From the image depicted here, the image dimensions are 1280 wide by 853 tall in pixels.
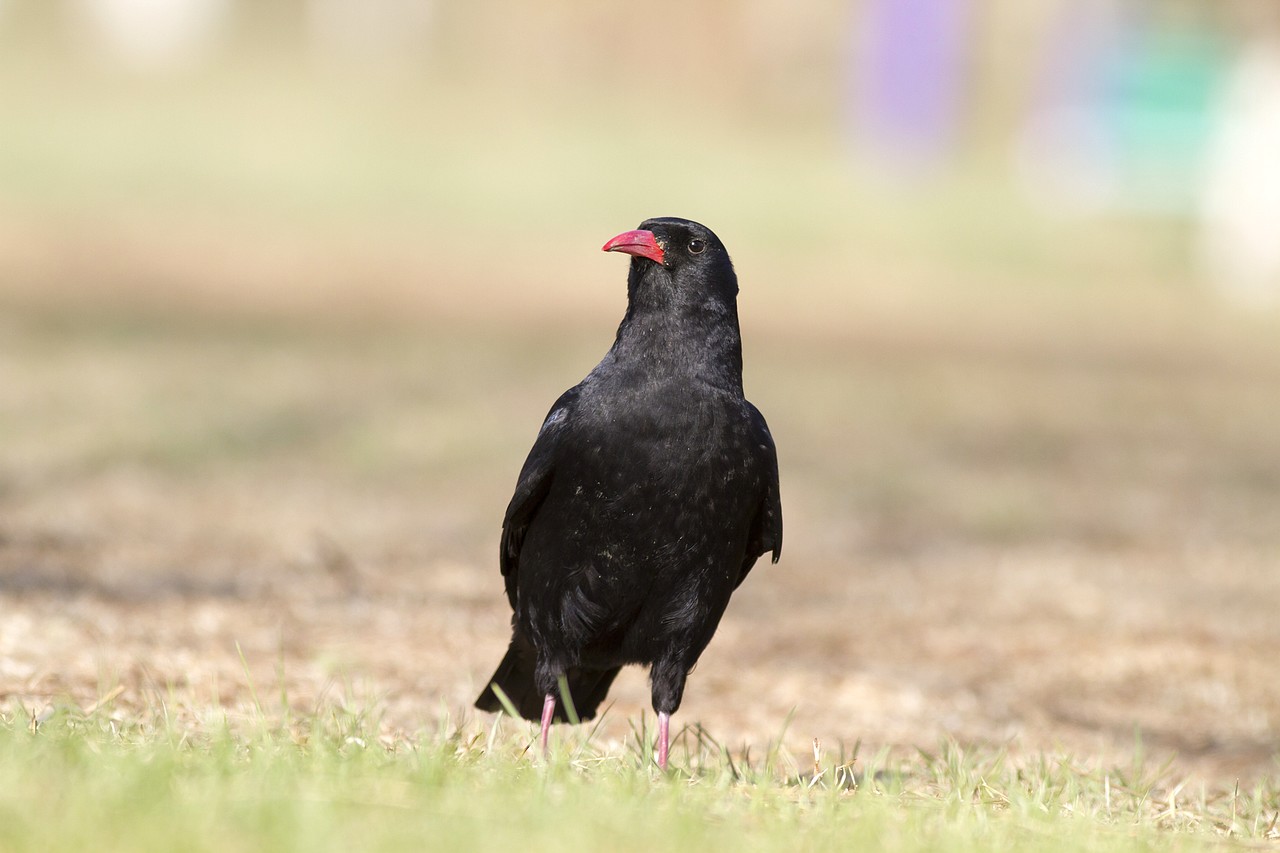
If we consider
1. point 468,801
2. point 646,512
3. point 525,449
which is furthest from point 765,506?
point 525,449

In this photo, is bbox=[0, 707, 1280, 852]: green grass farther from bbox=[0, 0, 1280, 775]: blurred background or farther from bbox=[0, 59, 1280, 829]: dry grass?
bbox=[0, 0, 1280, 775]: blurred background

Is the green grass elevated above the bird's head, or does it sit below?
below

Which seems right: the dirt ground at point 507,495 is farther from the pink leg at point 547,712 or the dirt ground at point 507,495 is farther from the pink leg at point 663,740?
the pink leg at point 663,740

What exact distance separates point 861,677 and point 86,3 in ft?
103

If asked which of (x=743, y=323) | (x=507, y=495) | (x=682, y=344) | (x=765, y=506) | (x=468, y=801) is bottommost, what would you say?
(x=507, y=495)

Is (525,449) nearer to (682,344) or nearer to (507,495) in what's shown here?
(507,495)

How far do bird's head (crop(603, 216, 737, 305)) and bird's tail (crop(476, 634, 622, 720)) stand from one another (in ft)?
3.47

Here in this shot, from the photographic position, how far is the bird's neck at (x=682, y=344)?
404 cm

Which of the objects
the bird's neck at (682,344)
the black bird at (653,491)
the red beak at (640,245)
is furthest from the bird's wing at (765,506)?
the red beak at (640,245)

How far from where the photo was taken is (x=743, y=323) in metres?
16.7

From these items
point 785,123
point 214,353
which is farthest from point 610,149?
point 214,353

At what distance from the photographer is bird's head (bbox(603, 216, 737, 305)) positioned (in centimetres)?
417

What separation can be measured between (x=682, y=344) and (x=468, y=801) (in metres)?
1.39

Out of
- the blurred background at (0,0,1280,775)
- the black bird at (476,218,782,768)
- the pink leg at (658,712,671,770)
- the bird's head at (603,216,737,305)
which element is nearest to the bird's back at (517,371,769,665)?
the black bird at (476,218,782,768)
